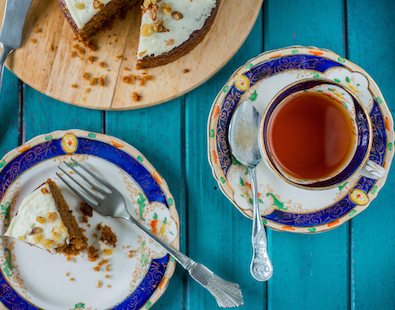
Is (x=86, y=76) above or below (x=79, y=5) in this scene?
below

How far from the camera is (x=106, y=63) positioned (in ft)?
5.24

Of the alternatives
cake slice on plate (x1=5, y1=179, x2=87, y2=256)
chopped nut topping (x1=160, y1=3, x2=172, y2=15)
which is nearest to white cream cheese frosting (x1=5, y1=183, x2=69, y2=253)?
cake slice on plate (x1=5, y1=179, x2=87, y2=256)

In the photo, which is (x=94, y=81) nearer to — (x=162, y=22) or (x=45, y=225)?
(x=162, y=22)

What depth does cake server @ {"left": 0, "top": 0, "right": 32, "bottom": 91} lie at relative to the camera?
153 centimetres

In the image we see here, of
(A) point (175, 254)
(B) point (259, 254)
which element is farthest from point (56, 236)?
(B) point (259, 254)

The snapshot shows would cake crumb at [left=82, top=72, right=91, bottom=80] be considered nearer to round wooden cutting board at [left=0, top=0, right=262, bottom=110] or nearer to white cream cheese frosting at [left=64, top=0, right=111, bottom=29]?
round wooden cutting board at [left=0, top=0, right=262, bottom=110]

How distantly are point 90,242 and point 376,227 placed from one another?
84cm

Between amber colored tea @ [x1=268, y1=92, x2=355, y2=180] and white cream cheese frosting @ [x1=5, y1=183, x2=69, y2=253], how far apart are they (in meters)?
0.62

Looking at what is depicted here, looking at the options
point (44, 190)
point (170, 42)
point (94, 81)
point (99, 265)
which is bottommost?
point (99, 265)

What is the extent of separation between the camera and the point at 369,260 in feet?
5.40

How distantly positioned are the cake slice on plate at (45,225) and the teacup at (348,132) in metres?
0.58

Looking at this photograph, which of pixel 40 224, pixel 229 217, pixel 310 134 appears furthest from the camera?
pixel 229 217

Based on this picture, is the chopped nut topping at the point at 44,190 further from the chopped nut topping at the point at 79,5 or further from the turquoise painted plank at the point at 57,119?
the chopped nut topping at the point at 79,5

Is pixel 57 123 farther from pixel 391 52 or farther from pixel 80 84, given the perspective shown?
pixel 391 52
